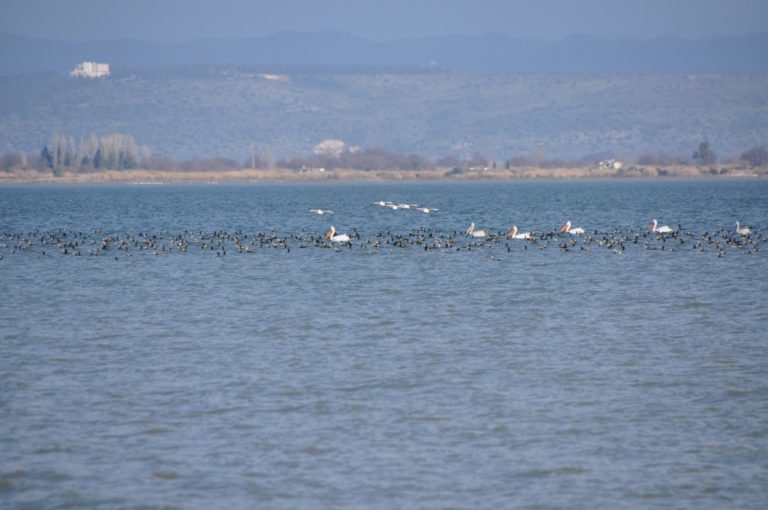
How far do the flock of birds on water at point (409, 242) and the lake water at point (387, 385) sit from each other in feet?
16.8

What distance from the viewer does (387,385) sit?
17422 millimetres

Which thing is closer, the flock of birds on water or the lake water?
the lake water

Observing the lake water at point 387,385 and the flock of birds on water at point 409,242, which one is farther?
the flock of birds on water at point 409,242

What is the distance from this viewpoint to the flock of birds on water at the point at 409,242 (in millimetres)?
41312

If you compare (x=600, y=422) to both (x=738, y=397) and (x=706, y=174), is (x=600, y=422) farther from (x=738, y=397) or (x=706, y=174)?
(x=706, y=174)

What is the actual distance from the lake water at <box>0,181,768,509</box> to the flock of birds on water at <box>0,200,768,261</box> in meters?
5.13

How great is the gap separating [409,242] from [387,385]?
27.1 meters

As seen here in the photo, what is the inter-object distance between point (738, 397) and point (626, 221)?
1754 inches

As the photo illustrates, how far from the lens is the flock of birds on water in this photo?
41.3m

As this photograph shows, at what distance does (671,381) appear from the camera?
17.6 metres

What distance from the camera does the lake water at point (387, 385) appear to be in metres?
13.0

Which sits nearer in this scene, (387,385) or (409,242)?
(387,385)

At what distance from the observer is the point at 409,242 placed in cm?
4438

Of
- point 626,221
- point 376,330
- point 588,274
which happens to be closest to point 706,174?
point 626,221
